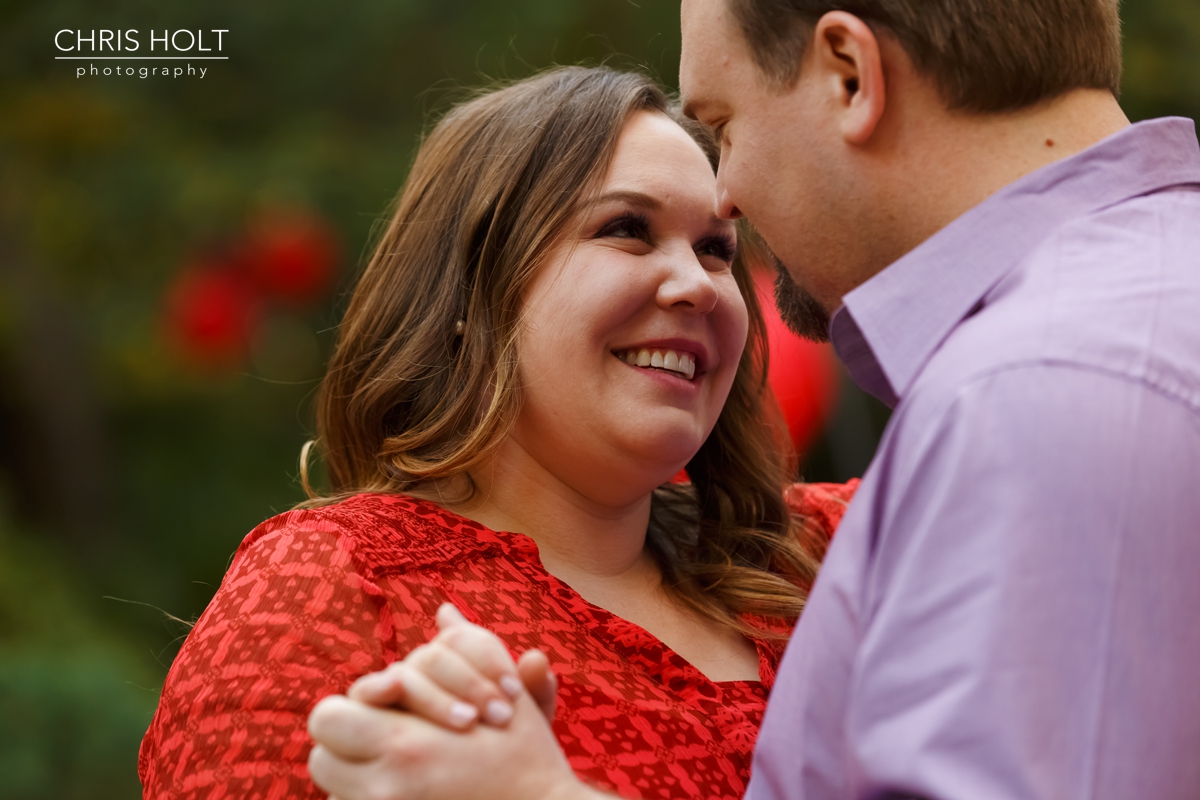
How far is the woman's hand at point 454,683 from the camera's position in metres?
0.99

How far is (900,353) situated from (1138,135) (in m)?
0.28

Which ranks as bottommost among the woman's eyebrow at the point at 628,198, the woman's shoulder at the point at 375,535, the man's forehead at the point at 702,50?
the woman's shoulder at the point at 375,535

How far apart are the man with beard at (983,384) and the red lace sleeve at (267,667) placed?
32 centimetres

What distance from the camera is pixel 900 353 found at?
104cm

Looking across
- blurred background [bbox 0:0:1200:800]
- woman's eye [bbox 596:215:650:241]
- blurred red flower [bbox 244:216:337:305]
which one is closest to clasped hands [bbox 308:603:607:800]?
woman's eye [bbox 596:215:650:241]

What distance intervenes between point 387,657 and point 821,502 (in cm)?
104

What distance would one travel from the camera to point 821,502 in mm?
2219

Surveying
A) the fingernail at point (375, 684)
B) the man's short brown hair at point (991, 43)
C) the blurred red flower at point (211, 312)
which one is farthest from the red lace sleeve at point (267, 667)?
the blurred red flower at point (211, 312)

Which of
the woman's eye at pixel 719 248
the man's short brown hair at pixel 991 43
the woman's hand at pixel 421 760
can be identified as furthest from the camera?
the woman's eye at pixel 719 248

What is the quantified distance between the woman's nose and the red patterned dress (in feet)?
1.29

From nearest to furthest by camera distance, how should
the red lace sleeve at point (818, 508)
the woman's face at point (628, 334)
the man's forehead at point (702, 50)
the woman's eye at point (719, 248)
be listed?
the man's forehead at point (702, 50), the woman's face at point (628, 334), the woman's eye at point (719, 248), the red lace sleeve at point (818, 508)

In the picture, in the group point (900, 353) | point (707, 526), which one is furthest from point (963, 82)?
point (707, 526)

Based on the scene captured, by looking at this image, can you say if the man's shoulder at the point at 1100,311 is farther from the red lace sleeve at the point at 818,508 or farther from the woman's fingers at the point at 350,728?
the red lace sleeve at the point at 818,508

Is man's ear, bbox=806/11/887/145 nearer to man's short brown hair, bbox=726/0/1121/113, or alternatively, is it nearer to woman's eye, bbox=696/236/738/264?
man's short brown hair, bbox=726/0/1121/113
